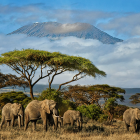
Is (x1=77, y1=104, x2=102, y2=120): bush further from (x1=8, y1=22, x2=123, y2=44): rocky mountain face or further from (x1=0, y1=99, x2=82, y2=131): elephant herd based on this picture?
(x1=8, y1=22, x2=123, y2=44): rocky mountain face

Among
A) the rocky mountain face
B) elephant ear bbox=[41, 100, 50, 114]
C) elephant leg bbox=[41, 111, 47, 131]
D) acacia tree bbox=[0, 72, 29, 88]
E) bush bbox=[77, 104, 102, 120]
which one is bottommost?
bush bbox=[77, 104, 102, 120]

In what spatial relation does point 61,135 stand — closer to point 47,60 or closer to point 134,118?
point 134,118

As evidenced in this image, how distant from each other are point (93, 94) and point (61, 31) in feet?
98.5

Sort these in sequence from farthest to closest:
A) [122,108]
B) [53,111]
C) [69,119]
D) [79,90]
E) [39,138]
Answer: [79,90]
[122,108]
[69,119]
[53,111]
[39,138]

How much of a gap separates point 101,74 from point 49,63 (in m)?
6.93

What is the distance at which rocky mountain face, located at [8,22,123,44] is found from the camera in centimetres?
5591

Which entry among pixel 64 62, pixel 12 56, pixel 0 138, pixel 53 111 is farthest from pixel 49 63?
pixel 0 138

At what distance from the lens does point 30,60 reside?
27.6m

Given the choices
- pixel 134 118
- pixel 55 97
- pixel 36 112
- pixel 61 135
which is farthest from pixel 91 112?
pixel 61 135

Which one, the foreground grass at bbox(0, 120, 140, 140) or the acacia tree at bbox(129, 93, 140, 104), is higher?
the acacia tree at bbox(129, 93, 140, 104)

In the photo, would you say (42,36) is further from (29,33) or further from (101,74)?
(101,74)

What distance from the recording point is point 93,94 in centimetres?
3384

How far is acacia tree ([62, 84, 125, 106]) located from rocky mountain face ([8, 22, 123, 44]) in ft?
76.3

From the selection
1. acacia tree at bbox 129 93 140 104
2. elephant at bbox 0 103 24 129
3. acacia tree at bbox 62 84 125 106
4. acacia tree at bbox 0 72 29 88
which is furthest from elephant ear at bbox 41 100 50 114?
acacia tree at bbox 129 93 140 104
